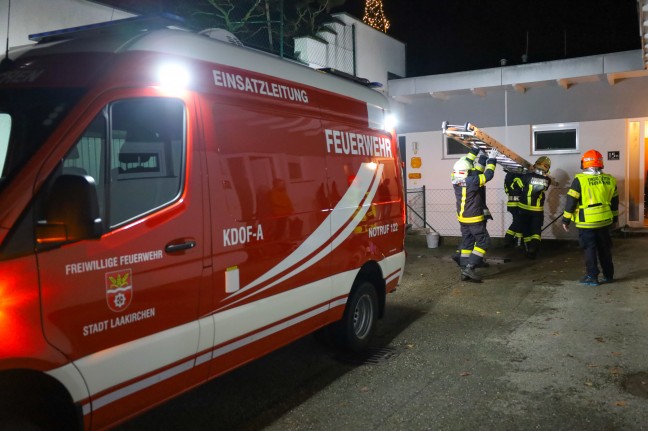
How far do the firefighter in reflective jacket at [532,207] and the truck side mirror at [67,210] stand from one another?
10.1 metres

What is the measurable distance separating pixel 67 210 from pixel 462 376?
3.75 metres

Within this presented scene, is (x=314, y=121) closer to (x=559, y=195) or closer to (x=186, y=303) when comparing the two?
(x=186, y=303)

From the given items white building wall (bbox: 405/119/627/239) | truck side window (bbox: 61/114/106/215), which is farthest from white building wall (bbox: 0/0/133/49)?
white building wall (bbox: 405/119/627/239)

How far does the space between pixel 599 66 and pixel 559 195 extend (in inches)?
116

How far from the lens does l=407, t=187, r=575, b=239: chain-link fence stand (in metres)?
13.3

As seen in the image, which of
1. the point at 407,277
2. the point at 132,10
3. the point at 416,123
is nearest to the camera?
the point at 132,10

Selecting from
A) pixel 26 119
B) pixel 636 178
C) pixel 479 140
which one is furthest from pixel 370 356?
pixel 636 178

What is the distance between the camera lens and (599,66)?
39.8 feet

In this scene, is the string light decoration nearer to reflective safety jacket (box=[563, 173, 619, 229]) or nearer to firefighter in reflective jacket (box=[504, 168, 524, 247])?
firefighter in reflective jacket (box=[504, 168, 524, 247])

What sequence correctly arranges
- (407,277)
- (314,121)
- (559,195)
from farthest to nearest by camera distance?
(559,195) → (407,277) → (314,121)

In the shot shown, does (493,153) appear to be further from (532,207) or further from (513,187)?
(513,187)

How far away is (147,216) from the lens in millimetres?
3332

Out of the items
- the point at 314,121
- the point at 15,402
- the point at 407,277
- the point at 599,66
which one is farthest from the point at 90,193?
the point at 599,66

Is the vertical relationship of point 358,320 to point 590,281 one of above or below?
above
